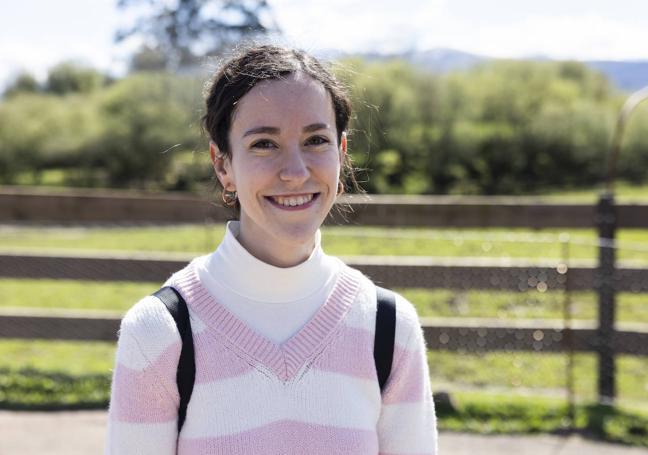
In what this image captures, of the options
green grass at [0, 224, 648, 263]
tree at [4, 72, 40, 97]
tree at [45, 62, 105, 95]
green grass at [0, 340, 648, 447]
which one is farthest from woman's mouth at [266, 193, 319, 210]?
tree at [4, 72, 40, 97]

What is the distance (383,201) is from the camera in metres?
4.87

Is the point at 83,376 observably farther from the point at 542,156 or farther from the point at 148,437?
the point at 542,156

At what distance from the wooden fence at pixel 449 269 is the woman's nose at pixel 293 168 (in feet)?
10.2

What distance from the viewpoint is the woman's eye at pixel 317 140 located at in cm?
131

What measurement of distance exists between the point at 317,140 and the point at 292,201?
11 centimetres

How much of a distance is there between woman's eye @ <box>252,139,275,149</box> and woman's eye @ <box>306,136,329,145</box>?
0.21 ft

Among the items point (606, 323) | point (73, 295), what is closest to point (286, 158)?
point (606, 323)

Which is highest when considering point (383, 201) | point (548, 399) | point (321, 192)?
point (321, 192)

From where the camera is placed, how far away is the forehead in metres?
1.28

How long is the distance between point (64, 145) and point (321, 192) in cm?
2464

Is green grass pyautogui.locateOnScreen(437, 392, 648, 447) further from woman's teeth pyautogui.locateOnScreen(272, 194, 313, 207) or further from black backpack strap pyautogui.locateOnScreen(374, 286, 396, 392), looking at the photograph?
woman's teeth pyautogui.locateOnScreen(272, 194, 313, 207)

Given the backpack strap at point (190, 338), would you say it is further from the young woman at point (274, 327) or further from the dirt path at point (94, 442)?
the dirt path at point (94, 442)

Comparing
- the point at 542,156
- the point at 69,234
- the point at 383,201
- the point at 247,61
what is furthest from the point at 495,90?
Answer: the point at 247,61

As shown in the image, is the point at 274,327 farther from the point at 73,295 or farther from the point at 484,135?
the point at 484,135
